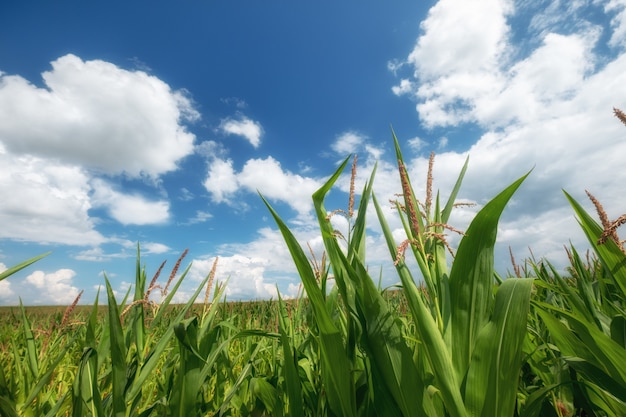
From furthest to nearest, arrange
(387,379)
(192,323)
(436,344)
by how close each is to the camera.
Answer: (192,323), (387,379), (436,344)

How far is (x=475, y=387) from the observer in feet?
3.70

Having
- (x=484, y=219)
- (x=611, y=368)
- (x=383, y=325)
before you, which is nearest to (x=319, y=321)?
(x=383, y=325)

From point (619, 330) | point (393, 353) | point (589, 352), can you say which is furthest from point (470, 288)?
point (619, 330)

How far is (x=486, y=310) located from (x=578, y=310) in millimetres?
782

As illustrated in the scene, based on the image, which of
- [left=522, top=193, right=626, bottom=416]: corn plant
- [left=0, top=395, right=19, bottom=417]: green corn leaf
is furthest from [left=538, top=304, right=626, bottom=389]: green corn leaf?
[left=0, top=395, right=19, bottom=417]: green corn leaf

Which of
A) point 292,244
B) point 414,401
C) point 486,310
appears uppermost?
point 292,244

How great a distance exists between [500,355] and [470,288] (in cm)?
21

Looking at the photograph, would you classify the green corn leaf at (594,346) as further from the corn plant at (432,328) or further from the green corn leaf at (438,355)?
the green corn leaf at (438,355)

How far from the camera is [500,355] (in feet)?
3.67

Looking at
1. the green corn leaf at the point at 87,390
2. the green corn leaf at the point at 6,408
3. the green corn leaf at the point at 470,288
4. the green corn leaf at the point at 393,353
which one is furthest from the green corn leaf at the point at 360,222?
the green corn leaf at the point at 6,408

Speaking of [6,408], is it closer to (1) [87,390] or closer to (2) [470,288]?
(1) [87,390]

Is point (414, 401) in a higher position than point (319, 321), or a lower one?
lower

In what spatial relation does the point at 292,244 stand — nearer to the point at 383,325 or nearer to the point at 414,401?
the point at 383,325

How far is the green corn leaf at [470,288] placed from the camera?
3.88 feet
